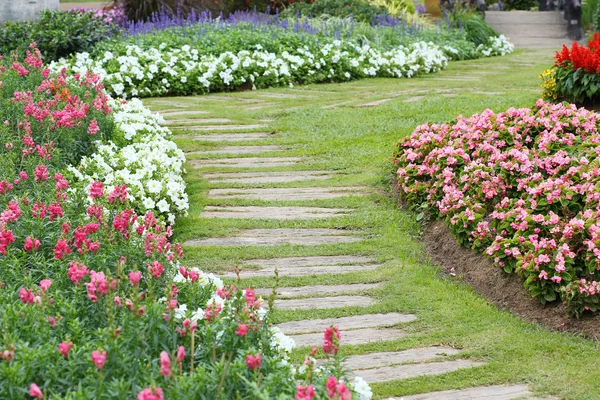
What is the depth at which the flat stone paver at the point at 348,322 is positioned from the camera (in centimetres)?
482

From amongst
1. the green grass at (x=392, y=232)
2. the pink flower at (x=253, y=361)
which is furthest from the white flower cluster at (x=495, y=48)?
the pink flower at (x=253, y=361)

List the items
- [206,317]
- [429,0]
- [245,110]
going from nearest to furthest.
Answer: [206,317], [245,110], [429,0]

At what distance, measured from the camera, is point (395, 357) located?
4527mm

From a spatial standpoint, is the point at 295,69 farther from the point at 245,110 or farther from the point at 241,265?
the point at 241,265

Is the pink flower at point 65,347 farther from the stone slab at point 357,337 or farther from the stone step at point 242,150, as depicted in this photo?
the stone step at point 242,150

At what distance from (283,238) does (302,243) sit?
16 cm

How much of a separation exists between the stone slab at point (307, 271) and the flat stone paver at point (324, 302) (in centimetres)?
→ 38

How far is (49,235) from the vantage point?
Answer: 13.9 ft

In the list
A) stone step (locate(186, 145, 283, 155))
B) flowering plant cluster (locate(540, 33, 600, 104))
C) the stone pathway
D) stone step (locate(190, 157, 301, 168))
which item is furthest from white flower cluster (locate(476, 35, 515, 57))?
stone step (locate(190, 157, 301, 168))

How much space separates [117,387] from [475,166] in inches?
154

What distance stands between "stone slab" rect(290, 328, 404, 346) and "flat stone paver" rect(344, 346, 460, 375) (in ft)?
0.50

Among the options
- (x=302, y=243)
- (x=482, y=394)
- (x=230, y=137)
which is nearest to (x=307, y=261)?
(x=302, y=243)

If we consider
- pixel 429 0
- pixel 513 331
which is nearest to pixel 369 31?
pixel 429 0

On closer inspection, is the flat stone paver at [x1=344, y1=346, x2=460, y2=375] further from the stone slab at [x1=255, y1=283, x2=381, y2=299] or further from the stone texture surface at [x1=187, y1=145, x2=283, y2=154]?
the stone texture surface at [x1=187, y1=145, x2=283, y2=154]
